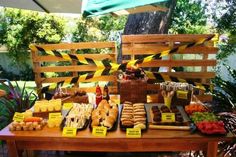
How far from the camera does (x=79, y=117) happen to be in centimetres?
247

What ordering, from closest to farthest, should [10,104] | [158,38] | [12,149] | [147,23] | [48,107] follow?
1. [12,149]
2. [48,107]
3. [10,104]
4. [158,38]
5. [147,23]

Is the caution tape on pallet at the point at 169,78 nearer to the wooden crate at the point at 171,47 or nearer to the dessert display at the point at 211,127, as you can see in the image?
the wooden crate at the point at 171,47

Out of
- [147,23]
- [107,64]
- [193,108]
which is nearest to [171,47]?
[107,64]

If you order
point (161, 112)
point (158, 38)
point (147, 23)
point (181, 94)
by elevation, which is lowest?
point (161, 112)

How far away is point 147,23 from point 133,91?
10.6 feet

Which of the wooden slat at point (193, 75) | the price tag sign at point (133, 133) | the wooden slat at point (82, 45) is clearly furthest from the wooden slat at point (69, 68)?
the price tag sign at point (133, 133)

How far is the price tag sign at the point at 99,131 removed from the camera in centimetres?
222

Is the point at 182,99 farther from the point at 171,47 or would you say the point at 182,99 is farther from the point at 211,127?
the point at 171,47

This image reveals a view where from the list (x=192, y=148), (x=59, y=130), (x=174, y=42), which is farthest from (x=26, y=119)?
(x=174, y=42)

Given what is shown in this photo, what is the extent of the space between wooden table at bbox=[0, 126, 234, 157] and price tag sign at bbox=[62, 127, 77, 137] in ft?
0.10

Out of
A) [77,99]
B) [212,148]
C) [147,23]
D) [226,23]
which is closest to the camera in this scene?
[212,148]

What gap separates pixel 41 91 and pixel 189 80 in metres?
2.47

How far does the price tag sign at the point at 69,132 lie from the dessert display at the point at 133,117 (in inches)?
15.8

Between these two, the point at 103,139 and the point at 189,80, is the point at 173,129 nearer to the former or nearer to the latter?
the point at 103,139
